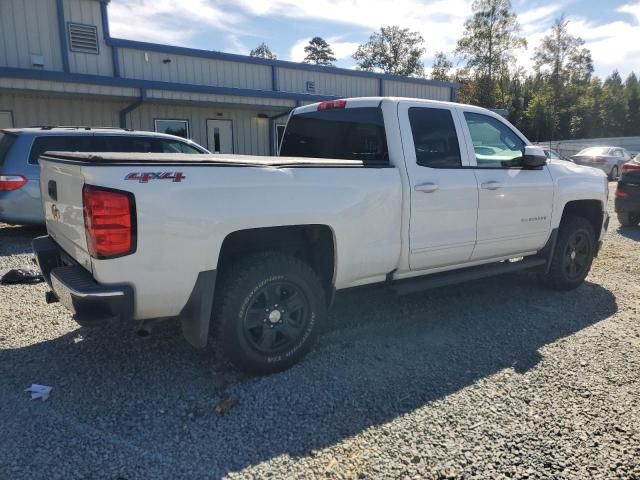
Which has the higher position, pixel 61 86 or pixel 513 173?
pixel 61 86

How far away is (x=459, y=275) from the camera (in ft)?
14.7

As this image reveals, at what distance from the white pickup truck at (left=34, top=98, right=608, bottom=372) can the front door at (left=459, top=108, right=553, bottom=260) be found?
0.02 m

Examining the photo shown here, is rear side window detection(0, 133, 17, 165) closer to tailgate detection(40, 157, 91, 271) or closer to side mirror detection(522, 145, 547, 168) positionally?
tailgate detection(40, 157, 91, 271)

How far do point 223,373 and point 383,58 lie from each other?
62.3 metres

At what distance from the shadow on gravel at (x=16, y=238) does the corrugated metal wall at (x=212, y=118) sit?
624cm

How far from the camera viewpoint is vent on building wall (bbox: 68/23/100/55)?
44.3 feet

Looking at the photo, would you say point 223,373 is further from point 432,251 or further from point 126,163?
point 432,251

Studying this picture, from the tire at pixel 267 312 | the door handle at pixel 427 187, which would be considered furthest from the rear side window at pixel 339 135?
the tire at pixel 267 312

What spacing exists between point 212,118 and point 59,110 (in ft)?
14.8

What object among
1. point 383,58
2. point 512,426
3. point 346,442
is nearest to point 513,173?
point 512,426

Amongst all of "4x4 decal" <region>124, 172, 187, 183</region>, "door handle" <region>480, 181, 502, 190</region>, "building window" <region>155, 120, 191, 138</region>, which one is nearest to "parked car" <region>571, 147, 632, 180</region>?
"building window" <region>155, 120, 191, 138</region>

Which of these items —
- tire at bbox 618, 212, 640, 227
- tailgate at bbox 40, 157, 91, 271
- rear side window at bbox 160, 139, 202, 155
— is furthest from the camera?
tire at bbox 618, 212, 640, 227

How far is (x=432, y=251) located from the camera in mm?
4148

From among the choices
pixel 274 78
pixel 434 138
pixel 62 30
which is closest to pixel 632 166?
pixel 434 138
